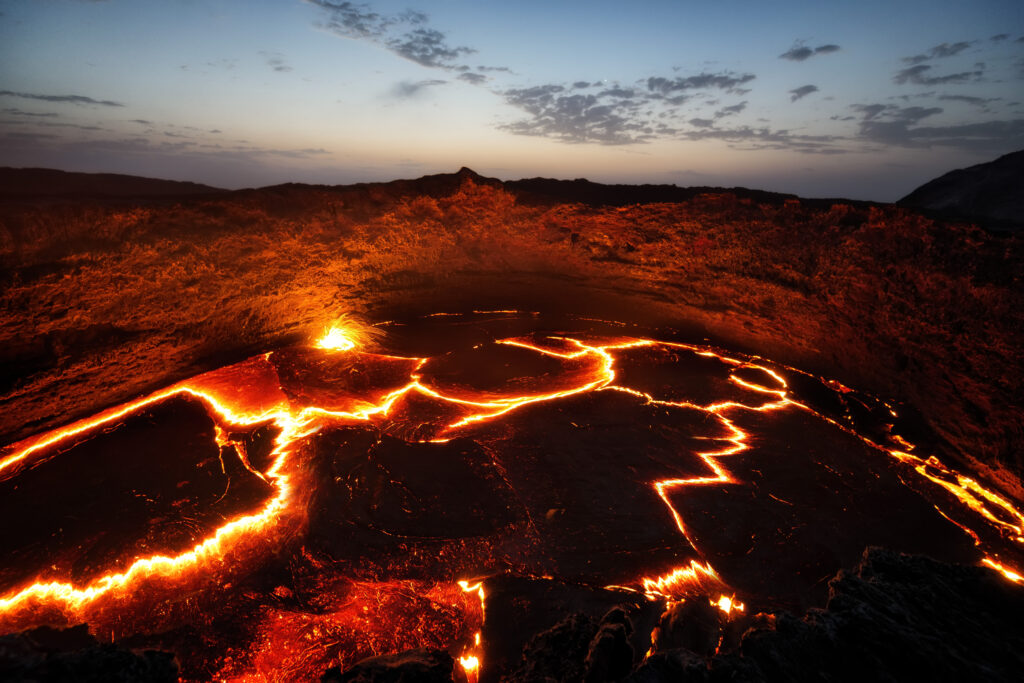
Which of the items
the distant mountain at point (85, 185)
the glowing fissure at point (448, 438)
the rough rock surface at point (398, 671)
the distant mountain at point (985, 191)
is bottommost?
the glowing fissure at point (448, 438)

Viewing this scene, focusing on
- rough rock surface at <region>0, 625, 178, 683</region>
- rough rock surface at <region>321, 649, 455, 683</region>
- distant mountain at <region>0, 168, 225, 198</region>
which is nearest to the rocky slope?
distant mountain at <region>0, 168, 225, 198</region>

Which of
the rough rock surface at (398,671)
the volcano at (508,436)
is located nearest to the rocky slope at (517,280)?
the volcano at (508,436)

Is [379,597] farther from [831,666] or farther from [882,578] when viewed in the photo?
[882,578]

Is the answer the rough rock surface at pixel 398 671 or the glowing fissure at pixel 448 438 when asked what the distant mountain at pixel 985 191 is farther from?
the rough rock surface at pixel 398 671

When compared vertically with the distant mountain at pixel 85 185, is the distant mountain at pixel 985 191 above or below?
above

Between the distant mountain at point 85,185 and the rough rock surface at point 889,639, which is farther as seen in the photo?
the distant mountain at point 85,185

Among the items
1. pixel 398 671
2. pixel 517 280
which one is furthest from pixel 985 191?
pixel 398 671

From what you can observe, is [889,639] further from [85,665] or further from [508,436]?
[85,665]
